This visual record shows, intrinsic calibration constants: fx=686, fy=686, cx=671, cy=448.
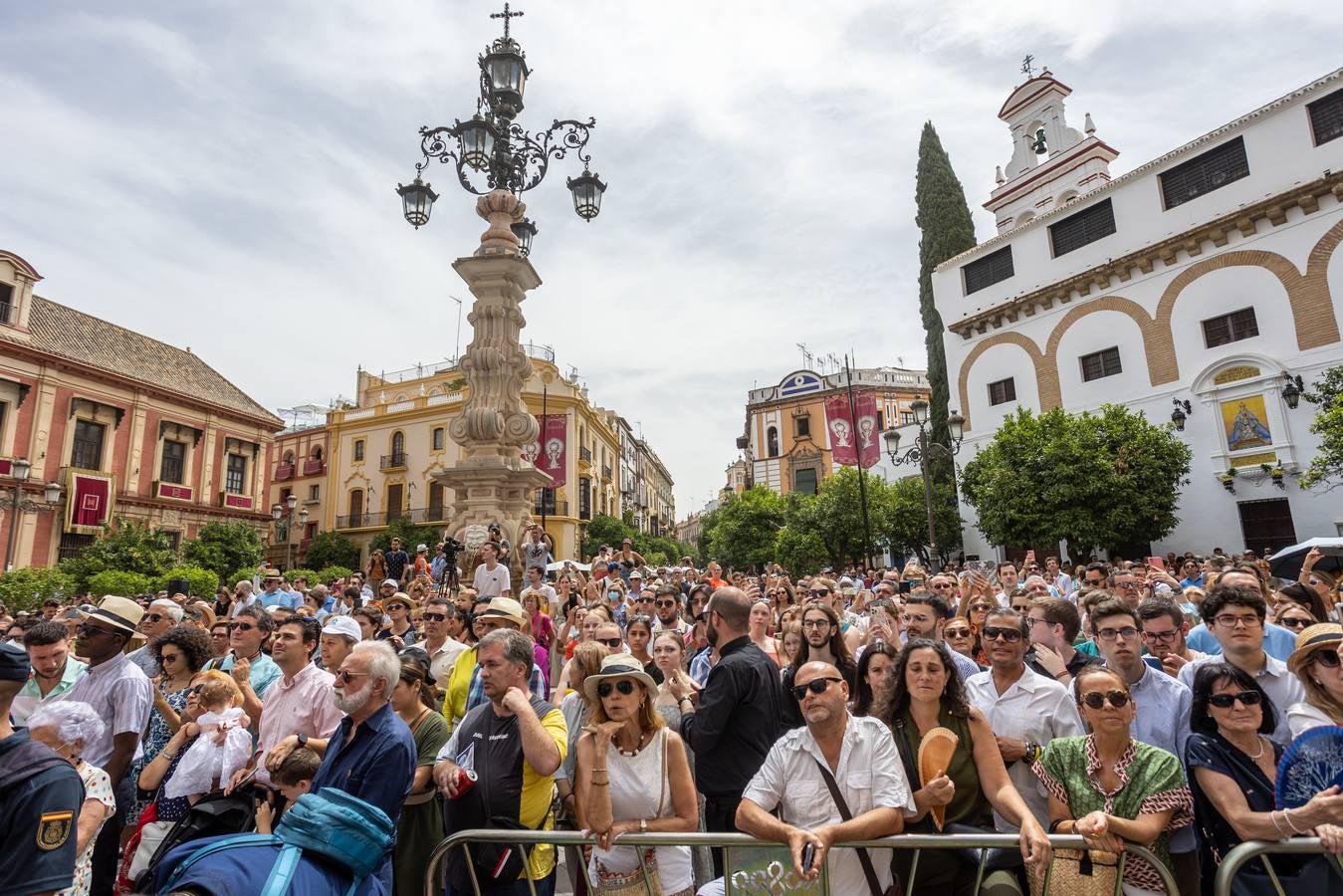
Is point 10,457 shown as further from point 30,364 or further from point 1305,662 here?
point 1305,662

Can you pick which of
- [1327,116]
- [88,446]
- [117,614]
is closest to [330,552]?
[88,446]

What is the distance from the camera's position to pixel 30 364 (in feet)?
90.8

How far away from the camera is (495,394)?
535 inches

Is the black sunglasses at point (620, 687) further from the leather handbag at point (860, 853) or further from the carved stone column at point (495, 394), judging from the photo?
A: the carved stone column at point (495, 394)

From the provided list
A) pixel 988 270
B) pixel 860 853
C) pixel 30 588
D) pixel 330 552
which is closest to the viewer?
pixel 860 853

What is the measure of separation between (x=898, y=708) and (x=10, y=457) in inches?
1395

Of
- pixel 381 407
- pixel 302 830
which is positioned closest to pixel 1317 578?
pixel 302 830

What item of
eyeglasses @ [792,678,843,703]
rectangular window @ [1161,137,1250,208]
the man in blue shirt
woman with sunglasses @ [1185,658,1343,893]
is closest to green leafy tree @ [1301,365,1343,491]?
rectangular window @ [1161,137,1250,208]

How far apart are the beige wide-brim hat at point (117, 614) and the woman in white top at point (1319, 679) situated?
5928 mm

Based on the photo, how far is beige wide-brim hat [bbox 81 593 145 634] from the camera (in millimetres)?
3967

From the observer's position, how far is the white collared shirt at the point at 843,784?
2.75 metres

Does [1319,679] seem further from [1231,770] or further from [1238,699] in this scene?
[1231,770]

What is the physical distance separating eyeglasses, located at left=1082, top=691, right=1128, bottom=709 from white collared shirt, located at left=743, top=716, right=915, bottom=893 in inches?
34.5

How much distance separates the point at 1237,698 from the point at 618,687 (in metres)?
2.60
